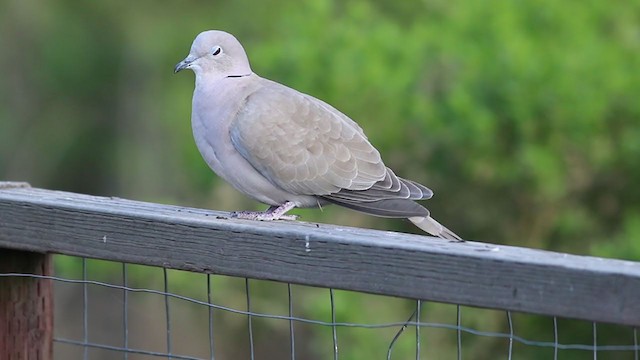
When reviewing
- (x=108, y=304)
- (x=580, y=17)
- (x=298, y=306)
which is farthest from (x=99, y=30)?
(x=580, y=17)

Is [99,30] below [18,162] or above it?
above

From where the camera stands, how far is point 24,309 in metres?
2.82

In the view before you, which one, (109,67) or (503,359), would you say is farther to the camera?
(109,67)

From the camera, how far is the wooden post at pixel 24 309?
9.18 feet

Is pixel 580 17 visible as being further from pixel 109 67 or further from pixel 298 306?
pixel 109 67

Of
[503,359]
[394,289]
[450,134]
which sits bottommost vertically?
[503,359]

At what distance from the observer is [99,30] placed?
11.3 m

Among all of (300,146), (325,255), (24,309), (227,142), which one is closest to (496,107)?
(300,146)

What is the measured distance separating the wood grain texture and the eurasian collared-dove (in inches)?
29.0

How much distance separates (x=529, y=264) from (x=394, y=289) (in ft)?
0.99

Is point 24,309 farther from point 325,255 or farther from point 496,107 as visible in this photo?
point 496,107

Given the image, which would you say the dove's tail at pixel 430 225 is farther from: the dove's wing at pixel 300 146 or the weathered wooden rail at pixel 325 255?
the weathered wooden rail at pixel 325 255

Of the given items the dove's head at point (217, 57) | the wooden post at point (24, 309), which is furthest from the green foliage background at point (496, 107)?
the wooden post at point (24, 309)

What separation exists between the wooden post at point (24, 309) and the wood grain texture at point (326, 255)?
11 centimetres
